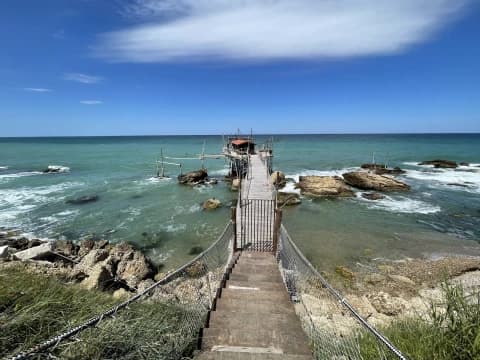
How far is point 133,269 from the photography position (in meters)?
7.95

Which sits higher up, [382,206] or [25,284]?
[25,284]

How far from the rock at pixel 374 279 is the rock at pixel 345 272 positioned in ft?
1.28

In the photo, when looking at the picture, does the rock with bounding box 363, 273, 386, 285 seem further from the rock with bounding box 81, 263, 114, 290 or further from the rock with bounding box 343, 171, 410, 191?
the rock with bounding box 343, 171, 410, 191

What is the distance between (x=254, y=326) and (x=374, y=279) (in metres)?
6.22

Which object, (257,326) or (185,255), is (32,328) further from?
(185,255)

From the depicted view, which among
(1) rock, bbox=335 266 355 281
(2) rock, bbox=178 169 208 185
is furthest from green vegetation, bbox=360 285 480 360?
(2) rock, bbox=178 169 208 185

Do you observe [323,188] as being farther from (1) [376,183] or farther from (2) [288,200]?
(1) [376,183]

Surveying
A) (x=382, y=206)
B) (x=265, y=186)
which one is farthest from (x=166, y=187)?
(x=382, y=206)

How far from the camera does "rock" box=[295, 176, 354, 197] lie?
59.1 feet

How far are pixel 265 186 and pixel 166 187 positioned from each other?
11885 mm

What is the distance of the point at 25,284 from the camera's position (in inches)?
107

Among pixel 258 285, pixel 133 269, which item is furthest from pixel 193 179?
pixel 258 285

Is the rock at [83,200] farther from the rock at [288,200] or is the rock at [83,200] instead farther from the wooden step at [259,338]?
the wooden step at [259,338]

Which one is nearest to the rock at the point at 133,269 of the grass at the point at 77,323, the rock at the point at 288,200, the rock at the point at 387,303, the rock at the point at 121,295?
the rock at the point at 121,295
